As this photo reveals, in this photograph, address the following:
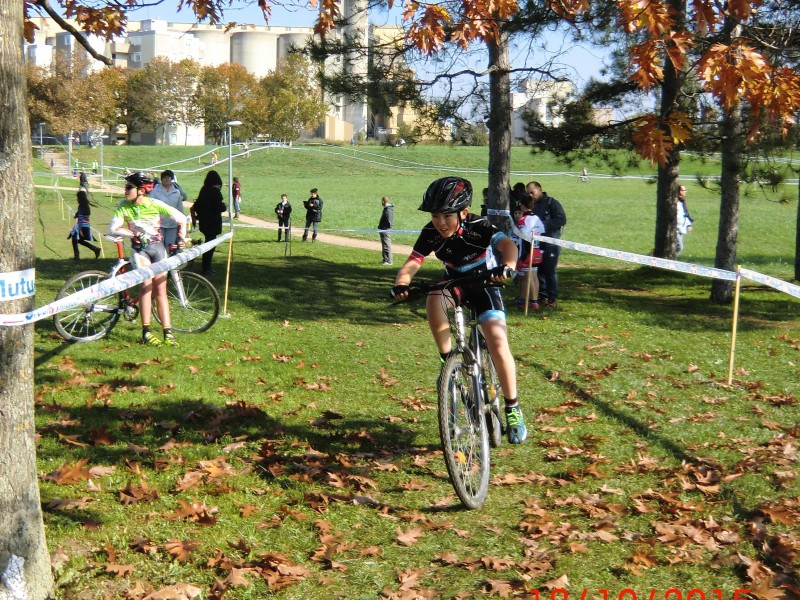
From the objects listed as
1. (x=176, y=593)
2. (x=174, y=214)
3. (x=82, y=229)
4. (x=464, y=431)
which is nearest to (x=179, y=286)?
(x=174, y=214)

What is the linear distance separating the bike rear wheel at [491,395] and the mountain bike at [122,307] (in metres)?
4.90

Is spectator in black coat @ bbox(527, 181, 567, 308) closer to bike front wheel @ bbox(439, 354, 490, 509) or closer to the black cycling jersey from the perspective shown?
the black cycling jersey

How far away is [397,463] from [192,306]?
5399 millimetres

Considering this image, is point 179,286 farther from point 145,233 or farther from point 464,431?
point 464,431

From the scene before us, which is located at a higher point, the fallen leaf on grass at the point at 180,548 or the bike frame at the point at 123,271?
the bike frame at the point at 123,271

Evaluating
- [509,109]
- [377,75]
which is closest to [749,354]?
[509,109]

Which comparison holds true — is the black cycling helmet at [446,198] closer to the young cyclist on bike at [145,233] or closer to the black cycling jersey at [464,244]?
the black cycling jersey at [464,244]

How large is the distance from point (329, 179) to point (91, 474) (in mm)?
69590

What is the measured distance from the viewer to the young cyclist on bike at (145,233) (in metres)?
10.4

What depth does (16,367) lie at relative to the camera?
445 centimetres

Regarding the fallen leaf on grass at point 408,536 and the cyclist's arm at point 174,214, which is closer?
the fallen leaf on grass at point 408,536

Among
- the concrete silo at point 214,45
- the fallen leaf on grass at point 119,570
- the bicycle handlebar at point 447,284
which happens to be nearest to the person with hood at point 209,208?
the bicycle handlebar at point 447,284

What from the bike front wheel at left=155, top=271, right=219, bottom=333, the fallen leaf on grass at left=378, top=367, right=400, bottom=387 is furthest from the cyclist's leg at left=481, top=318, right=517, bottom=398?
the bike front wheel at left=155, top=271, right=219, bottom=333

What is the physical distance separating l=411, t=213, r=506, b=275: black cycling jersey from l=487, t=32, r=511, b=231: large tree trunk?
36.1ft
